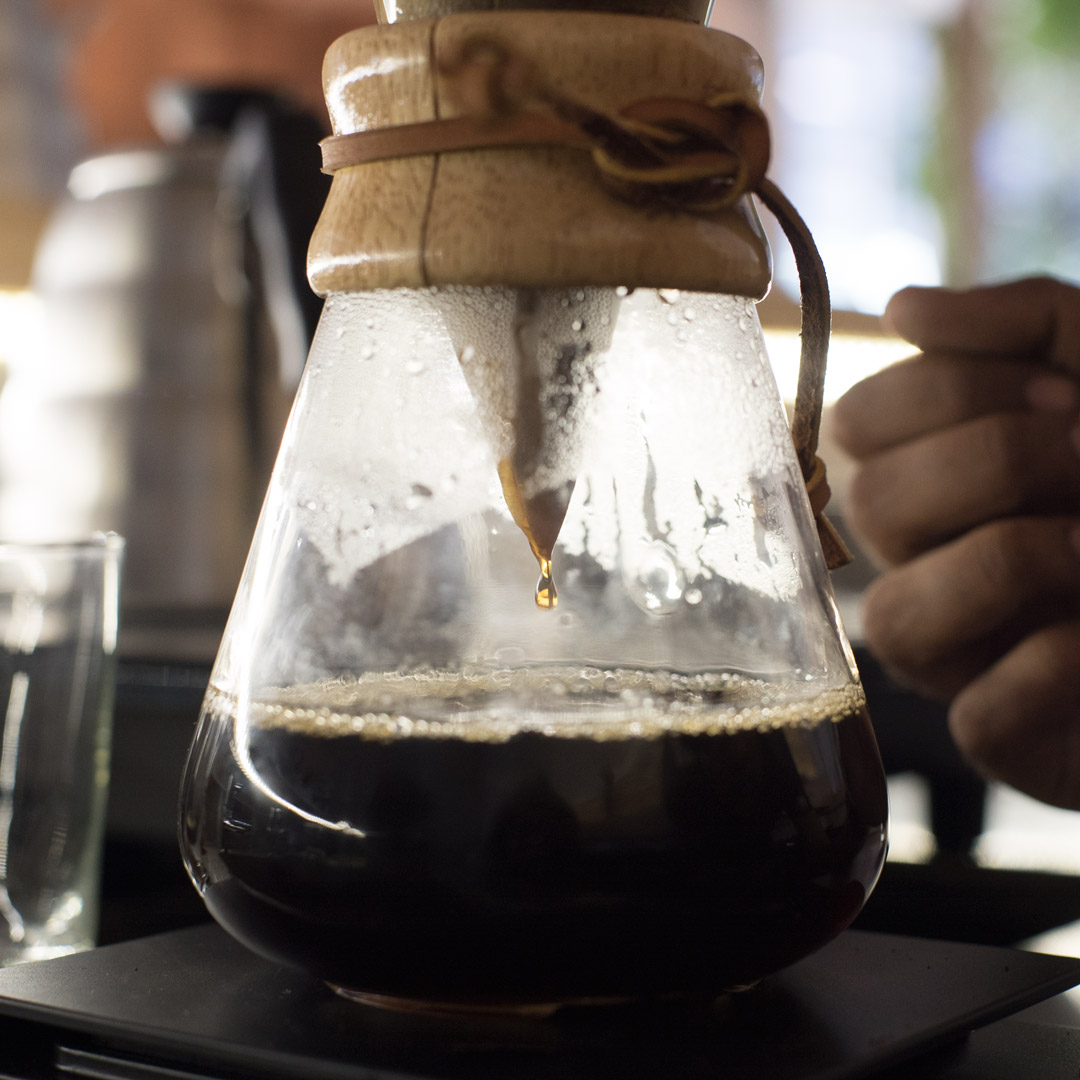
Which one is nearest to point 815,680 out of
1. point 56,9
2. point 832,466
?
point 832,466

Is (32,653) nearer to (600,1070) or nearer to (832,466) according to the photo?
(600,1070)

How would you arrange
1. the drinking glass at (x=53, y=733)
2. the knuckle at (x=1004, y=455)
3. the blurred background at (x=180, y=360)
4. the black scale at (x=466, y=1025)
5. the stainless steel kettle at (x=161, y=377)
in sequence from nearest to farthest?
the black scale at (x=466, y=1025) → the drinking glass at (x=53, y=733) → the knuckle at (x=1004, y=455) → the blurred background at (x=180, y=360) → the stainless steel kettle at (x=161, y=377)

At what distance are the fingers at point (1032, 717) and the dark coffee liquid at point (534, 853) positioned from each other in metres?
0.34

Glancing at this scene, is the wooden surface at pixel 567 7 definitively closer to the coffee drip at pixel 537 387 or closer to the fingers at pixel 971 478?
the coffee drip at pixel 537 387

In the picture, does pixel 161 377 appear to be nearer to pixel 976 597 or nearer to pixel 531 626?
pixel 976 597

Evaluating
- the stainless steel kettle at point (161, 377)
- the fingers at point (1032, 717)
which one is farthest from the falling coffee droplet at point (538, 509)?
the stainless steel kettle at point (161, 377)

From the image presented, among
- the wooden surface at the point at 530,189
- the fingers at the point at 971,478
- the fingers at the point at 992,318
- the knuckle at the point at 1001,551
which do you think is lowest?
the knuckle at the point at 1001,551

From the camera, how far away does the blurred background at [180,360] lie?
712 millimetres

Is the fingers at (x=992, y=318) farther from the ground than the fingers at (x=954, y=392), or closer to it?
farther from the ground

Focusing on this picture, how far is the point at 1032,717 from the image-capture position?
0.63 m

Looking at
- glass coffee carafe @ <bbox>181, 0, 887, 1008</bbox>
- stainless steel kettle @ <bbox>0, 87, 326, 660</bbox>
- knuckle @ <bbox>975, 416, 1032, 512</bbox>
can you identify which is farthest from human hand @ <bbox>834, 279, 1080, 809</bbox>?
stainless steel kettle @ <bbox>0, 87, 326, 660</bbox>

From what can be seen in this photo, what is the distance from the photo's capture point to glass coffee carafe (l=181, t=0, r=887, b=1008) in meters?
0.28

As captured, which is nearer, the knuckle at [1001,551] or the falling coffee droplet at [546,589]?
the falling coffee droplet at [546,589]

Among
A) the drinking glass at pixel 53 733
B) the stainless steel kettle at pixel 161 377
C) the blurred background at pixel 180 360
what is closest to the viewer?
the drinking glass at pixel 53 733
